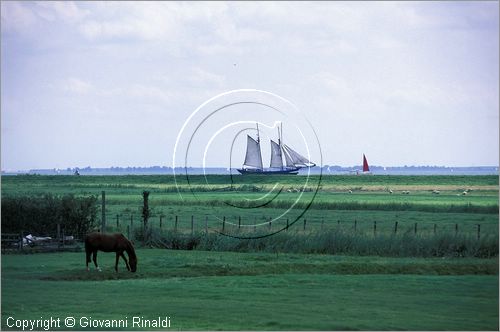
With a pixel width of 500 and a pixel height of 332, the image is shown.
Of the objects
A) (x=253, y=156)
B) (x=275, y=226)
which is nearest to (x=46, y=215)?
(x=275, y=226)

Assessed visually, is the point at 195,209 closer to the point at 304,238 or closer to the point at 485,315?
the point at 304,238

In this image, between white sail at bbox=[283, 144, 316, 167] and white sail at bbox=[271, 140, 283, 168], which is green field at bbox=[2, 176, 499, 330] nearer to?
white sail at bbox=[283, 144, 316, 167]

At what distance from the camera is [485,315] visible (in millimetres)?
21844

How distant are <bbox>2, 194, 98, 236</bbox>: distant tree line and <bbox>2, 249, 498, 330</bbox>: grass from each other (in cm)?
617

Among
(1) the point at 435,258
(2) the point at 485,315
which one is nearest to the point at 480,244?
(1) the point at 435,258

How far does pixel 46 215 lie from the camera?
137ft

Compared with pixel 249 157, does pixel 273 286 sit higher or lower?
lower

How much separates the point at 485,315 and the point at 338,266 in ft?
33.8

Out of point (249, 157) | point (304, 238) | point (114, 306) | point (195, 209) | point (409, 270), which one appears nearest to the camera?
point (114, 306)

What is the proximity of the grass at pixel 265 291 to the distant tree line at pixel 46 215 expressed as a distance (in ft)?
20.2

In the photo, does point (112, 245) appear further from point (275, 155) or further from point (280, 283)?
point (275, 155)

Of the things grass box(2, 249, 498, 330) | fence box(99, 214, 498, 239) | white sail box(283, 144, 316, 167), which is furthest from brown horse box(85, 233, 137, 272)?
white sail box(283, 144, 316, 167)

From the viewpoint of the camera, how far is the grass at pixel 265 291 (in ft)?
68.7

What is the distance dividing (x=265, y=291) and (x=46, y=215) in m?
18.6
